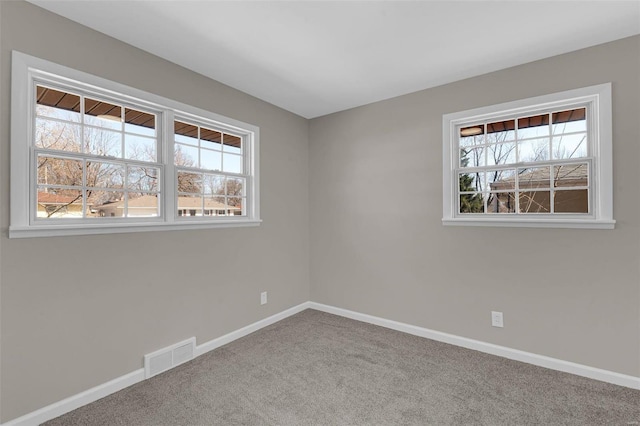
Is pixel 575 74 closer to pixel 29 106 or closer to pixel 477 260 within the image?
pixel 477 260

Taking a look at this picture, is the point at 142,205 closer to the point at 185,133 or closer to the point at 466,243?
the point at 185,133

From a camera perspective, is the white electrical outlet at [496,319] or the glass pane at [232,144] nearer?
the white electrical outlet at [496,319]

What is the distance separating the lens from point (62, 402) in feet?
6.27

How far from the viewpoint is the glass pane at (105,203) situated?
2129mm

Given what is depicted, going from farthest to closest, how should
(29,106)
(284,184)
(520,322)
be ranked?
1. (284,184)
2. (520,322)
3. (29,106)

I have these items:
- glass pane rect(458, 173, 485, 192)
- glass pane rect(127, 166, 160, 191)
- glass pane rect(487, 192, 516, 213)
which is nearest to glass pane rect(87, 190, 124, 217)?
glass pane rect(127, 166, 160, 191)

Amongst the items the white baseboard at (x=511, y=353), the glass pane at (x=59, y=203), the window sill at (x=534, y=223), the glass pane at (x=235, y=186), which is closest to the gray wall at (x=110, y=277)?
the glass pane at (x=59, y=203)

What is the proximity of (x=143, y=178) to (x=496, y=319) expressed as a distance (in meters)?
3.37


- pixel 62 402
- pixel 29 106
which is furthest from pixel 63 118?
pixel 62 402

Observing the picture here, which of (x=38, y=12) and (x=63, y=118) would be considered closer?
(x=38, y=12)

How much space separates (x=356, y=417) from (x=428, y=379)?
74cm

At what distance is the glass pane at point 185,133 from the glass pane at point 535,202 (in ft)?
10.3

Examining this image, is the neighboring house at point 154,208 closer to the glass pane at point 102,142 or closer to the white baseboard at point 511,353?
the glass pane at point 102,142

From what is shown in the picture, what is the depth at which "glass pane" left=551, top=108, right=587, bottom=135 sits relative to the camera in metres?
2.46
